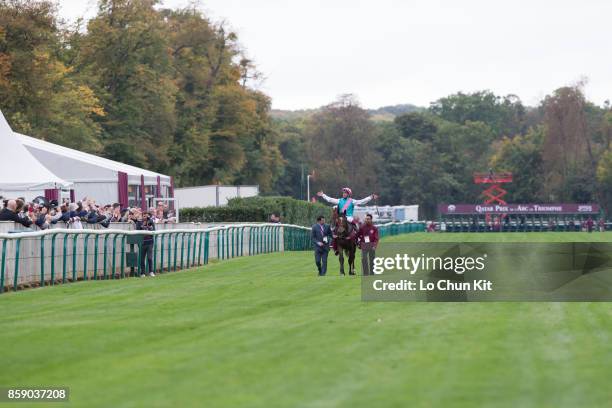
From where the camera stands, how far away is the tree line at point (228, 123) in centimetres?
6850

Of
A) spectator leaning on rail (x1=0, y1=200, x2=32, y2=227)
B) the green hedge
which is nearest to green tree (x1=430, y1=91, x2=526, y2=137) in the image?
the green hedge

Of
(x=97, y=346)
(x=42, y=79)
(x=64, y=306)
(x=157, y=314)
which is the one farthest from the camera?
(x=42, y=79)

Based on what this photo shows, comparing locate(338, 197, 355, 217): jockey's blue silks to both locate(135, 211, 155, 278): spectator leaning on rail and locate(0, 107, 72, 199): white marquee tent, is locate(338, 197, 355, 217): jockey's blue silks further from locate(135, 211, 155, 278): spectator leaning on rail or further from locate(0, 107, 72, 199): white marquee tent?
locate(0, 107, 72, 199): white marquee tent

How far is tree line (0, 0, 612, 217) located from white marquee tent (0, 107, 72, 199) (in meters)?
20.7

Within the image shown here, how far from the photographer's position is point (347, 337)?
623 inches

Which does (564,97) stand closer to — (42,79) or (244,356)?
(42,79)

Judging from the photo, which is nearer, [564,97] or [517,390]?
[517,390]

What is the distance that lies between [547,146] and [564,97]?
588 cm

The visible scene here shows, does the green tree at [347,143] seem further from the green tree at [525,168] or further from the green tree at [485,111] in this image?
the green tree at [485,111]

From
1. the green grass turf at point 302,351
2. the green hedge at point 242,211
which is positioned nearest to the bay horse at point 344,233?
the green grass turf at point 302,351

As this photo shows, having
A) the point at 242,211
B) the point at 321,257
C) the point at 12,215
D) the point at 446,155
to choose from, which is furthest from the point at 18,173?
the point at 446,155

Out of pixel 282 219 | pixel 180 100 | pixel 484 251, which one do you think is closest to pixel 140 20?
pixel 180 100

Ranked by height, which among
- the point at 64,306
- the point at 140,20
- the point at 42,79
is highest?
the point at 140,20

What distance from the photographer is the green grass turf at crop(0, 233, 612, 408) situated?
1115 centimetres
